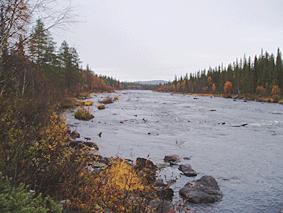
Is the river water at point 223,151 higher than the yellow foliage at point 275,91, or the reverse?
the yellow foliage at point 275,91

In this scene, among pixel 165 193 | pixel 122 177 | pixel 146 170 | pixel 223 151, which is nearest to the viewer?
pixel 165 193

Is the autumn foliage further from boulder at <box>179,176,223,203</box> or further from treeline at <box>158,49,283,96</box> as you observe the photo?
boulder at <box>179,176,223,203</box>

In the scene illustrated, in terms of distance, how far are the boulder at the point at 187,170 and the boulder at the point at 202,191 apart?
145cm

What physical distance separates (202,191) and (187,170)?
2626 mm

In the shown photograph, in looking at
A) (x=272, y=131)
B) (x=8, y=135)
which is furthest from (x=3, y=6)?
(x=272, y=131)

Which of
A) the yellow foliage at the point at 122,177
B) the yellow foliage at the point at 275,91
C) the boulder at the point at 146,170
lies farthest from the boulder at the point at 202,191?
the yellow foliage at the point at 275,91

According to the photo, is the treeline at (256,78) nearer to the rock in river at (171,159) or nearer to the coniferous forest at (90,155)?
the coniferous forest at (90,155)

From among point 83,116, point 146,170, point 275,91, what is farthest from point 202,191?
point 275,91

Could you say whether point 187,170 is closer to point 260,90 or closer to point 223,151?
point 223,151

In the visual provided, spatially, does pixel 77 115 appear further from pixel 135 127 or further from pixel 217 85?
pixel 217 85

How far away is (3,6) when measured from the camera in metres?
6.55

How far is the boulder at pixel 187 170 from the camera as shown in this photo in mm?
12876

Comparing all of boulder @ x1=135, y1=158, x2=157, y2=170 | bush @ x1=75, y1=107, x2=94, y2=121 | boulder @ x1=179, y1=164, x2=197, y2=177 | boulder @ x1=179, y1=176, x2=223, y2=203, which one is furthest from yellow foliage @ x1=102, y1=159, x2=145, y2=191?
bush @ x1=75, y1=107, x2=94, y2=121

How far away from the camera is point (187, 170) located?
13.2 m
